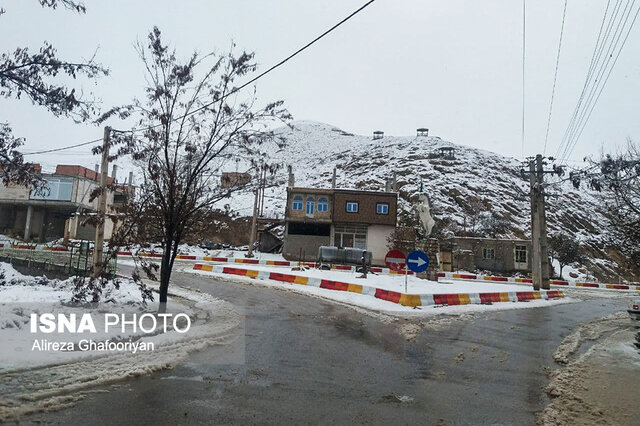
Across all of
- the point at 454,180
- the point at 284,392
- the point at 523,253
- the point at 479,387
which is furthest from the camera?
Answer: the point at 454,180

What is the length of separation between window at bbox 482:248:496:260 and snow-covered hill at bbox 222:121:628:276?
7.22 meters

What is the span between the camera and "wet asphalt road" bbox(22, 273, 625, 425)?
4.45 metres

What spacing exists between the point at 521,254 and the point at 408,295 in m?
36.9

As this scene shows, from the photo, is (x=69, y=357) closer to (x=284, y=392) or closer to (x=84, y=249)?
(x=284, y=392)

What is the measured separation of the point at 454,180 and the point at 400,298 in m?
76.9

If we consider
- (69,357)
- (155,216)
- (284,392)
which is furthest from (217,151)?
(284,392)

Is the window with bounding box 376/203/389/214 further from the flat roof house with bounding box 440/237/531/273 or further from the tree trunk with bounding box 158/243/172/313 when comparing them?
the tree trunk with bounding box 158/243/172/313

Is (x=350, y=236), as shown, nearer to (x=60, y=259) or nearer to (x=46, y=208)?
(x=60, y=259)

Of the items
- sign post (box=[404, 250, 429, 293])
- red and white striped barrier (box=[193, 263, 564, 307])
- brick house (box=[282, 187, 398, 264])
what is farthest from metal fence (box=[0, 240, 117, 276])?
brick house (box=[282, 187, 398, 264])

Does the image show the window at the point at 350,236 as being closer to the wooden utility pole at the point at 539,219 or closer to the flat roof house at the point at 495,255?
the flat roof house at the point at 495,255

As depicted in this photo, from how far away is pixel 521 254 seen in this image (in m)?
46.4

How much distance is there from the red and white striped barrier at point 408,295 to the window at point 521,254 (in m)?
23.7

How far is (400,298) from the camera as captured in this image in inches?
581

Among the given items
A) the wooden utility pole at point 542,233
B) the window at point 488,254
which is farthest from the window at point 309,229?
the wooden utility pole at point 542,233
